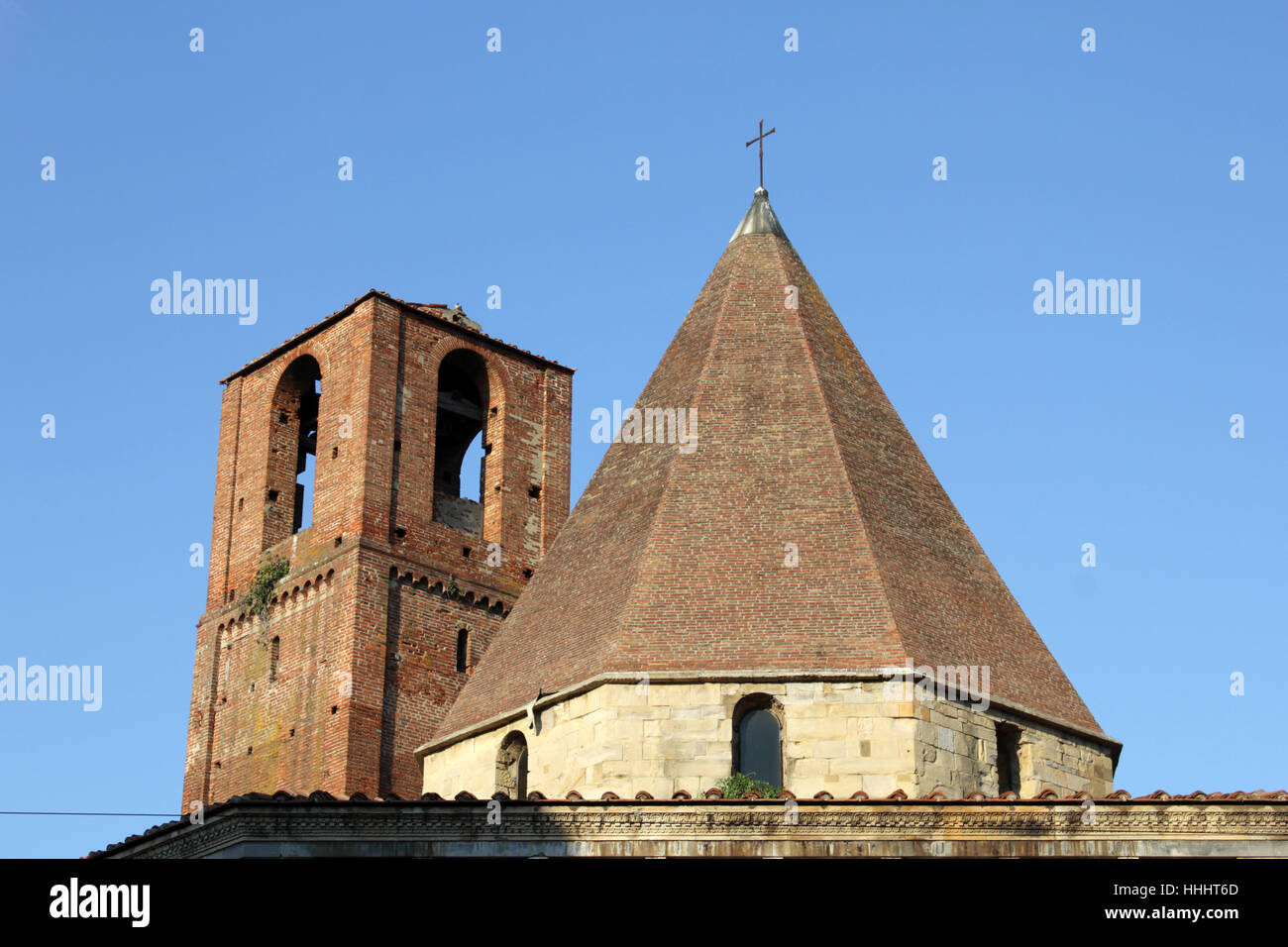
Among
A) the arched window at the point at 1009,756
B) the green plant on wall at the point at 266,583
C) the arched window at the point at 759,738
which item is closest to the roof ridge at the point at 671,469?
the arched window at the point at 759,738

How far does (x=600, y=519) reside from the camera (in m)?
24.8

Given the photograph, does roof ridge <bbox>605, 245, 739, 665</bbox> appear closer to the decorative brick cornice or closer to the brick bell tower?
the decorative brick cornice

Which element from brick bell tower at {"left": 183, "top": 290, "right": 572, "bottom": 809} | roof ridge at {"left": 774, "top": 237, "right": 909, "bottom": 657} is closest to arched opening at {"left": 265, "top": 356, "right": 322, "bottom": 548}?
brick bell tower at {"left": 183, "top": 290, "right": 572, "bottom": 809}

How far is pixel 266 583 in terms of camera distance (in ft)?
108

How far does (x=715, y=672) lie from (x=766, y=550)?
6.54ft

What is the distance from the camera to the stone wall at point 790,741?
20797mm

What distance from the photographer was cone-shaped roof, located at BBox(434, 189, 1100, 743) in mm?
21828

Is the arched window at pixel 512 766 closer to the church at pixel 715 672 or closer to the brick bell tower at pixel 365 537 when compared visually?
the church at pixel 715 672

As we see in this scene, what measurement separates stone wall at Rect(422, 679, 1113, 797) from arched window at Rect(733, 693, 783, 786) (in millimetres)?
110

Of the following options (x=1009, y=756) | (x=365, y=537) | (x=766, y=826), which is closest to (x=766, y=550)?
(x=1009, y=756)

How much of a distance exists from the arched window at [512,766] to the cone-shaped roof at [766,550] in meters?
0.41

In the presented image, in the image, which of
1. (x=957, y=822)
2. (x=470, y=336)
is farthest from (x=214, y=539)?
(x=957, y=822)

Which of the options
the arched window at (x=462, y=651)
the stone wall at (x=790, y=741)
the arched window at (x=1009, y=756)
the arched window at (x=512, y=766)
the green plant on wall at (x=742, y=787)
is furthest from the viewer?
the arched window at (x=462, y=651)
